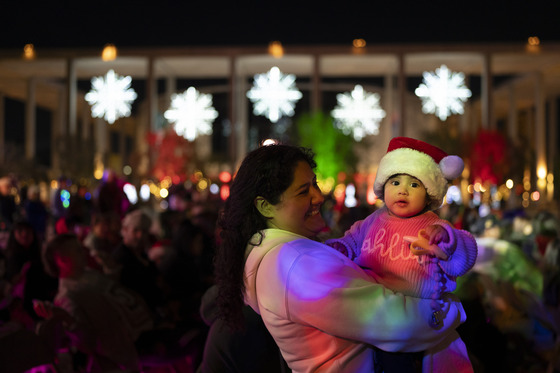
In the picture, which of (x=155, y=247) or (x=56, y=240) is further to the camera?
(x=155, y=247)

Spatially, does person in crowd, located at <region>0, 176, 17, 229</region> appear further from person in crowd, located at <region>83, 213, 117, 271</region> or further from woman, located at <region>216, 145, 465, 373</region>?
woman, located at <region>216, 145, 465, 373</region>

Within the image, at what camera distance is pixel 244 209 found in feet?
6.72

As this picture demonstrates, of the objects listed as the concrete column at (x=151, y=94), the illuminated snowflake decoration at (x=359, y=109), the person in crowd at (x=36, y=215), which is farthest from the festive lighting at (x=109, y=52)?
the person in crowd at (x=36, y=215)

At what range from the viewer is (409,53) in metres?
33.0

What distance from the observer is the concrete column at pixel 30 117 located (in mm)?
38562

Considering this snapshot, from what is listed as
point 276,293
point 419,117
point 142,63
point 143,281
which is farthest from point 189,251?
point 419,117

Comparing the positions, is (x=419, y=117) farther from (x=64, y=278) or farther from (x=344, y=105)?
(x=64, y=278)

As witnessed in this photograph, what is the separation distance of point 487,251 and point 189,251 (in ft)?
8.82

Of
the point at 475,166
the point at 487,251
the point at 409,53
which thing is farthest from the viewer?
the point at 475,166

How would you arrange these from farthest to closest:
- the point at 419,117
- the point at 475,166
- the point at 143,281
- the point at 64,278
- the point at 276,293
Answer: the point at 419,117 < the point at 475,166 < the point at 143,281 < the point at 64,278 < the point at 276,293

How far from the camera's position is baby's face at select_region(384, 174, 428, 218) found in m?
2.20

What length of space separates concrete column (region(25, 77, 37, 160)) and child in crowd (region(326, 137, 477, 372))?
3875 cm

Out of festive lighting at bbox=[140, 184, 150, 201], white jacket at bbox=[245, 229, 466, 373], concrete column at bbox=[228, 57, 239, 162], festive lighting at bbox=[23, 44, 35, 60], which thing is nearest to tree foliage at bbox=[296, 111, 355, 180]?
concrete column at bbox=[228, 57, 239, 162]

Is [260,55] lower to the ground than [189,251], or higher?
higher
